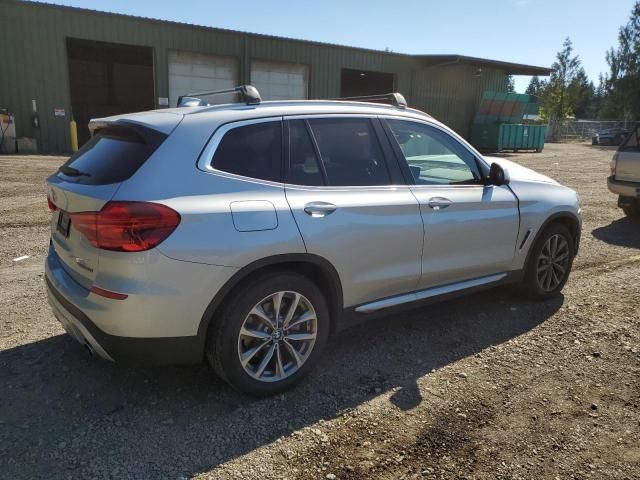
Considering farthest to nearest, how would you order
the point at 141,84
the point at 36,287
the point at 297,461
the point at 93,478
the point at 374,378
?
the point at 141,84 → the point at 36,287 → the point at 374,378 → the point at 297,461 → the point at 93,478

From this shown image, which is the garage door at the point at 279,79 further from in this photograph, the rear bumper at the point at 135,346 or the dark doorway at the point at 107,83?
the rear bumper at the point at 135,346

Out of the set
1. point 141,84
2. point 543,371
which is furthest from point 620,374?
point 141,84

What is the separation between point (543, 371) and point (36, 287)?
4.48m

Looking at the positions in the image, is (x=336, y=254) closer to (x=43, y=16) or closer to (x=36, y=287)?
(x=36, y=287)

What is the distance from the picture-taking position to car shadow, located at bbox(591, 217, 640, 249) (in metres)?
7.48

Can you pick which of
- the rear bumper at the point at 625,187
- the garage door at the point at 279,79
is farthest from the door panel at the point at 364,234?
the garage door at the point at 279,79

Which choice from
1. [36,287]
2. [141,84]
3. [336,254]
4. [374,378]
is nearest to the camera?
[336,254]

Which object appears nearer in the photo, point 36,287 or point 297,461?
point 297,461

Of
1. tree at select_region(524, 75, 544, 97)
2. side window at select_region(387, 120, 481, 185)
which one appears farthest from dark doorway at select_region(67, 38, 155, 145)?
tree at select_region(524, 75, 544, 97)

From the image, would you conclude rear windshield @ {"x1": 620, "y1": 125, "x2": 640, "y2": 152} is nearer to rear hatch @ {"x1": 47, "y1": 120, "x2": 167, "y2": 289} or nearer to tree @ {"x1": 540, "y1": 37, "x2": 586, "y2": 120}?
rear hatch @ {"x1": 47, "y1": 120, "x2": 167, "y2": 289}

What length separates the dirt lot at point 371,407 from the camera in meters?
2.65

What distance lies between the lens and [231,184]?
296 centimetres

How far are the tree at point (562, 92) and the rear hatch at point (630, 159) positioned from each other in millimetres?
47512

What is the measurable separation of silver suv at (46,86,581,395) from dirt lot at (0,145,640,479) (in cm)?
36
